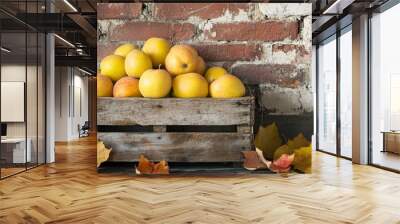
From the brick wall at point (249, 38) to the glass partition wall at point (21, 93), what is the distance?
1214mm

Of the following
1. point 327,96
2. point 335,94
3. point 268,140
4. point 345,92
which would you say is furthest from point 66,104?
point 268,140

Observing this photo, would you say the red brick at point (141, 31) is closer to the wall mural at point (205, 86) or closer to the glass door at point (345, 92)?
the wall mural at point (205, 86)

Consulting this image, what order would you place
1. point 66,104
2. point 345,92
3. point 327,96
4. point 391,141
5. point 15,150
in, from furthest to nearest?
point 66,104 < point 327,96 < point 345,92 < point 391,141 < point 15,150

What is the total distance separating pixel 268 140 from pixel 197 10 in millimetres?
1296

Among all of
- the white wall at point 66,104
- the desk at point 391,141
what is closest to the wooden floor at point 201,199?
the desk at point 391,141

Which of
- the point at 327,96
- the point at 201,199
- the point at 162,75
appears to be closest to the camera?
the point at 201,199

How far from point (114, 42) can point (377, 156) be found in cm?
335

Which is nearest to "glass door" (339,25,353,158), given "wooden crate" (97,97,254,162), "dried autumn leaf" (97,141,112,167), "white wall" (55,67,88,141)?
"wooden crate" (97,97,254,162)

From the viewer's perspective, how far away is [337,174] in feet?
12.7

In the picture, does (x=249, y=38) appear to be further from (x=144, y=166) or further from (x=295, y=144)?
(x=144, y=166)

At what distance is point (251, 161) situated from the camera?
341cm

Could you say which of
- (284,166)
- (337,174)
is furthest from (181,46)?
(337,174)

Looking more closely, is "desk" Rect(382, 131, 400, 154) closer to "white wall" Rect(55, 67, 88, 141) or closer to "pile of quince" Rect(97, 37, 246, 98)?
"pile of quince" Rect(97, 37, 246, 98)

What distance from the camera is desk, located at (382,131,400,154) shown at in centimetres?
439
